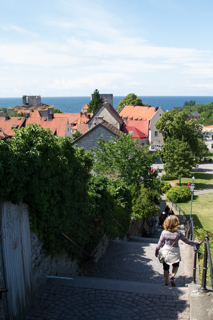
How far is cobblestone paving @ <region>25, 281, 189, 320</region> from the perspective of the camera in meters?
5.75

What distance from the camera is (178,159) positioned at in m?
40.8

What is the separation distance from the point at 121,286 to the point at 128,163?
14672mm

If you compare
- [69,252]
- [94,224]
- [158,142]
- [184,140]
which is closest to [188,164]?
[184,140]

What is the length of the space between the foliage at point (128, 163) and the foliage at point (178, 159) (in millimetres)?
19386

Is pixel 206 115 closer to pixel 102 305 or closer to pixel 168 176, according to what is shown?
pixel 168 176

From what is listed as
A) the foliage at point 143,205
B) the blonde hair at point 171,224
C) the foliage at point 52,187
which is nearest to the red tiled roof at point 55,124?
the foliage at point 143,205

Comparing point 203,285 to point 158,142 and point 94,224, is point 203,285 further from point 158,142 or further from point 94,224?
point 158,142

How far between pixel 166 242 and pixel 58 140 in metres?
3.41

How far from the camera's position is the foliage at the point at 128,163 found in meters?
21.1

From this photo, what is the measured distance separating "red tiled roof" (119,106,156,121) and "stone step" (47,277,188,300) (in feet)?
238

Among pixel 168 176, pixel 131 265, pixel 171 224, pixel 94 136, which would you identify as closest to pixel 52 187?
pixel 171 224

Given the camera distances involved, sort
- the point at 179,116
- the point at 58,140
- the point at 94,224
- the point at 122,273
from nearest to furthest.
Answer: the point at 58,140
the point at 122,273
the point at 94,224
the point at 179,116

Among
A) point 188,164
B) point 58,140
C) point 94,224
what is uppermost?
point 58,140

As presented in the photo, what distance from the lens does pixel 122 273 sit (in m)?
9.49
